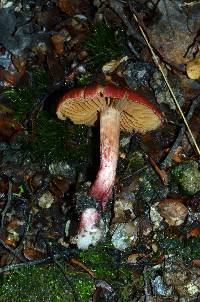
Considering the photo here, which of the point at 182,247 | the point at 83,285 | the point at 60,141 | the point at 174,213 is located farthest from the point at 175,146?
the point at 83,285

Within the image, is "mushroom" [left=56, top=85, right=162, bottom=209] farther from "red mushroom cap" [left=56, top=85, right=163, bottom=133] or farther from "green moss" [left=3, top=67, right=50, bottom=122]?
"green moss" [left=3, top=67, right=50, bottom=122]

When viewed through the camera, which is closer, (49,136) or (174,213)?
(174,213)

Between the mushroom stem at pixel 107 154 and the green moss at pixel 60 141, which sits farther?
the green moss at pixel 60 141

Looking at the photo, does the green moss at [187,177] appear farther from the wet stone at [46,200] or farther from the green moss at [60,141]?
the wet stone at [46,200]

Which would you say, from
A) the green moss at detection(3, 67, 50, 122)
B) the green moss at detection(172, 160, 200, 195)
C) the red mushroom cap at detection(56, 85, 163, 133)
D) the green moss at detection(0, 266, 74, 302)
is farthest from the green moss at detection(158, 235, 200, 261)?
the green moss at detection(3, 67, 50, 122)

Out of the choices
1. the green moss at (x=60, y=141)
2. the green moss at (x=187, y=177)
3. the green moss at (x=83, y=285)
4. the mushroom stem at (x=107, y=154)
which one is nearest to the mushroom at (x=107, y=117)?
the mushroom stem at (x=107, y=154)

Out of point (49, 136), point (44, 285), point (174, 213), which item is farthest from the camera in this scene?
point (49, 136)

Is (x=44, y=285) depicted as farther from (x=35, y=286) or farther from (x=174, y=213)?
(x=174, y=213)

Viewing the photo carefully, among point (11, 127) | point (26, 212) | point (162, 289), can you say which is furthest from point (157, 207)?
point (11, 127)
